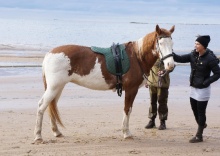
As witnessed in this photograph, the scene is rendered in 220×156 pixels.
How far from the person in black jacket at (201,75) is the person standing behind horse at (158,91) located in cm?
105

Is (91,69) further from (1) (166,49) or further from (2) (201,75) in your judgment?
(2) (201,75)

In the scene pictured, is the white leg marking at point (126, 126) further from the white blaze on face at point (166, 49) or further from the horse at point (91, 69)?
the white blaze on face at point (166, 49)

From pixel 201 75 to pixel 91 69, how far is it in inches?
79.5

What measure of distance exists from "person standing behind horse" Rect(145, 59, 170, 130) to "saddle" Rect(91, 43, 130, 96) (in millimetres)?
981

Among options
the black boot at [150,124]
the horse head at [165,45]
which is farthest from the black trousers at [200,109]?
the black boot at [150,124]

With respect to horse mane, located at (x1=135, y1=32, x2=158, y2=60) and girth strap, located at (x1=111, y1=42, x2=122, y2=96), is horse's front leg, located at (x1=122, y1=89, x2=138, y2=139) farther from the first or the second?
horse mane, located at (x1=135, y1=32, x2=158, y2=60)

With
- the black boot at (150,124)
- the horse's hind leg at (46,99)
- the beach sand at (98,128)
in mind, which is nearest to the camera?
the beach sand at (98,128)

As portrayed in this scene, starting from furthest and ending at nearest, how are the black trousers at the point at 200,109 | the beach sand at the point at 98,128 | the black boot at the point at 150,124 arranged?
the black boot at the point at 150,124
the black trousers at the point at 200,109
the beach sand at the point at 98,128

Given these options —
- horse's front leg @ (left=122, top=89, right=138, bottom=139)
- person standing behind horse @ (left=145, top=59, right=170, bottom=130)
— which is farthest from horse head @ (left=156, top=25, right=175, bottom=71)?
person standing behind horse @ (left=145, top=59, right=170, bottom=130)

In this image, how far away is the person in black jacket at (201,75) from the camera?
915 cm

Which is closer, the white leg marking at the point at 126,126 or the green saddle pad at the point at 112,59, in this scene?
the green saddle pad at the point at 112,59

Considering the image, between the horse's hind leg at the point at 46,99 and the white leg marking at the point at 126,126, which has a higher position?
the horse's hind leg at the point at 46,99

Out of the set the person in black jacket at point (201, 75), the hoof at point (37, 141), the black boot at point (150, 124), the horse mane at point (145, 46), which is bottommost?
Result: the black boot at point (150, 124)

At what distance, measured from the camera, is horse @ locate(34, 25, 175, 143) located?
361 inches
